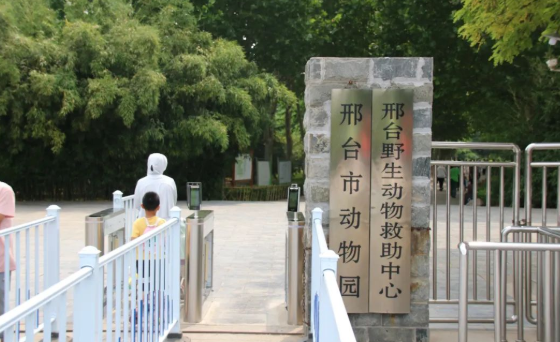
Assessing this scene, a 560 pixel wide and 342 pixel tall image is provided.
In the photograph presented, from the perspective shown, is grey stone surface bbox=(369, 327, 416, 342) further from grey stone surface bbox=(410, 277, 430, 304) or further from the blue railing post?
the blue railing post

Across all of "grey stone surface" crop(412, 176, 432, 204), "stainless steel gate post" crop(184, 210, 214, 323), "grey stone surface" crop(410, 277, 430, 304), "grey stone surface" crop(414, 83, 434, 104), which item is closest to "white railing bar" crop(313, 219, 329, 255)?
"grey stone surface" crop(412, 176, 432, 204)

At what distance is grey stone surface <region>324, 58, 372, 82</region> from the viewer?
14.8 feet

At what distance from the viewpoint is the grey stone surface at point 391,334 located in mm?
4613

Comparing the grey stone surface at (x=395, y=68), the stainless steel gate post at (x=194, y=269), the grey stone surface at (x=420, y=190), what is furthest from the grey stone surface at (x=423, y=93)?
the stainless steel gate post at (x=194, y=269)

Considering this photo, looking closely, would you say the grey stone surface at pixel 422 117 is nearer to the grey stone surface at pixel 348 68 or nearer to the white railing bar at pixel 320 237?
the grey stone surface at pixel 348 68

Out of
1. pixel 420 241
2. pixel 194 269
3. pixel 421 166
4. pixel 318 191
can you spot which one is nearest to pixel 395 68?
pixel 421 166

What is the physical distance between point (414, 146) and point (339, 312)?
2784 mm

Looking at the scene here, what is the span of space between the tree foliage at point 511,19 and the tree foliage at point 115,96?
943cm

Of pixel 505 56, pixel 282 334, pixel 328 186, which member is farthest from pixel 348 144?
pixel 505 56

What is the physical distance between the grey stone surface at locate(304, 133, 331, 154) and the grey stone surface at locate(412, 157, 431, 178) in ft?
2.13

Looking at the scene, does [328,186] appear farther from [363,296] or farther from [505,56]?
[505,56]

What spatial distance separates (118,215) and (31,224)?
1.69m

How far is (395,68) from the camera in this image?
177 inches

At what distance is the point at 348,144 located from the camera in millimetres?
4508
